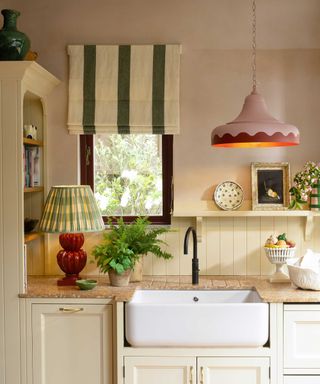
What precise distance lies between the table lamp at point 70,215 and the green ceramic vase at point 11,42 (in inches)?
30.4

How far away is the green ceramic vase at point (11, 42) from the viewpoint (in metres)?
3.58

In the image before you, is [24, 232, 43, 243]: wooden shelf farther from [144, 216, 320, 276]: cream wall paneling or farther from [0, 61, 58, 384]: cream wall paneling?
[144, 216, 320, 276]: cream wall paneling

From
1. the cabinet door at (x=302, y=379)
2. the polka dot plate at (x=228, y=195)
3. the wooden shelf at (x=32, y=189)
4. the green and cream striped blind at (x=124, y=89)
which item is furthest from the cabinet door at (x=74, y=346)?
the green and cream striped blind at (x=124, y=89)

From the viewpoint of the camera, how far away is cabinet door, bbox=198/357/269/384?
135 inches

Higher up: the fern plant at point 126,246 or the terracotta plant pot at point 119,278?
the fern plant at point 126,246

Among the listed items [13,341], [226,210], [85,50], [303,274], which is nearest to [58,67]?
[85,50]

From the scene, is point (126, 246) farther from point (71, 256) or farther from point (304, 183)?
point (304, 183)

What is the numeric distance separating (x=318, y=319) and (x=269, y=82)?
1527mm

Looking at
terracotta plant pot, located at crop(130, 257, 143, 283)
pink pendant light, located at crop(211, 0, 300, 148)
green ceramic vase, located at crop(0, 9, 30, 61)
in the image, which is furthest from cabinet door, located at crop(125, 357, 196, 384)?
green ceramic vase, located at crop(0, 9, 30, 61)

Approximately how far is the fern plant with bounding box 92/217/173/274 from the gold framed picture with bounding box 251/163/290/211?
613 mm

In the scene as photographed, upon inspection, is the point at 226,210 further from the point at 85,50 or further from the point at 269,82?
the point at 85,50

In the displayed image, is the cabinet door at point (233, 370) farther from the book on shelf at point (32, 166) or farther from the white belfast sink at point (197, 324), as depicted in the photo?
the book on shelf at point (32, 166)

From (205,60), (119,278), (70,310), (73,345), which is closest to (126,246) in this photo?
(119,278)

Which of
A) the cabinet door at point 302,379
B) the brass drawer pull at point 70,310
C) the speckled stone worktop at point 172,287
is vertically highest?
the speckled stone worktop at point 172,287
